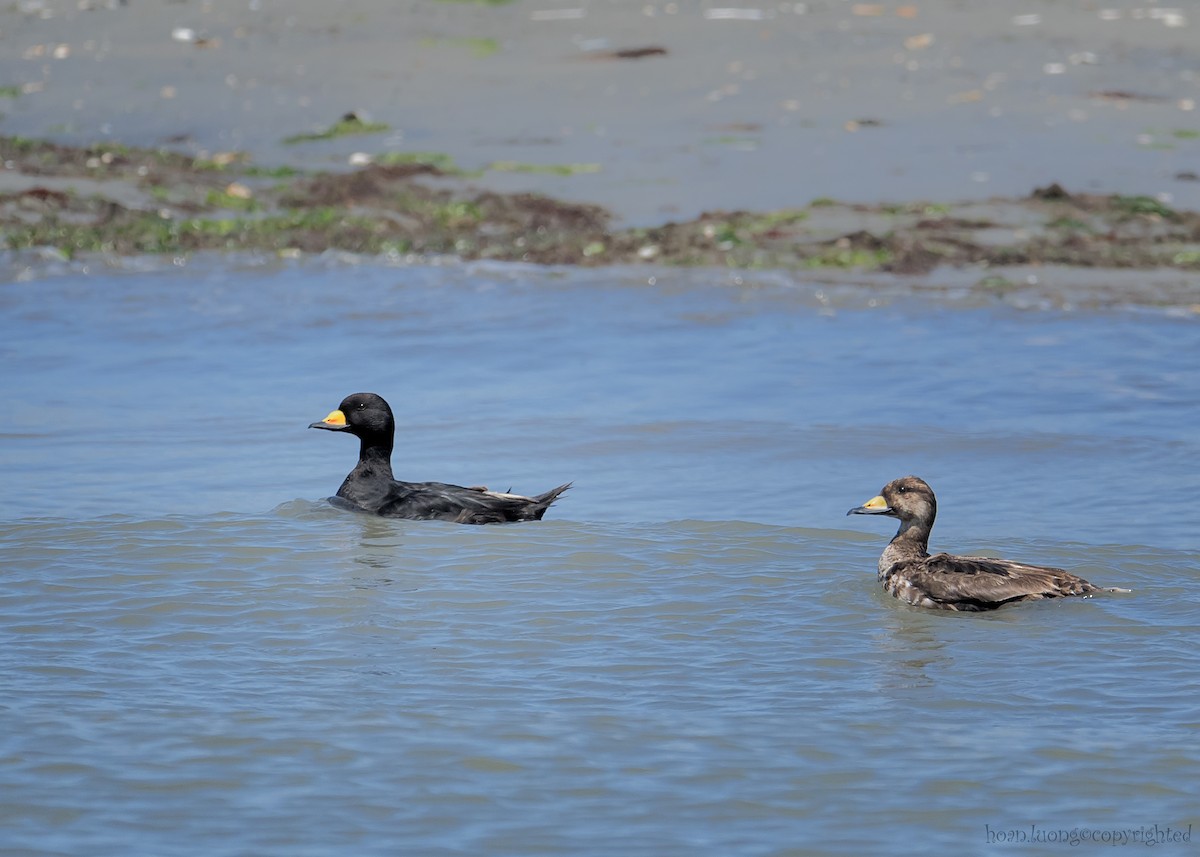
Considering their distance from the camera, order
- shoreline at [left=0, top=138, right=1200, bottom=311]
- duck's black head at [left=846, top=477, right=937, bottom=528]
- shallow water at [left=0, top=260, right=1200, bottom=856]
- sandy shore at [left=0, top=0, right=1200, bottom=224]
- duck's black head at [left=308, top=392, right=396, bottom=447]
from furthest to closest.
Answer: sandy shore at [left=0, top=0, right=1200, bottom=224] → shoreline at [left=0, top=138, right=1200, bottom=311] → duck's black head at [left=308, top=392, right=396, bottom=447] → duck's black head at [left=846, top=477, right=937, bottom=528] → shallow water at [left=0, top=260, right=1200, bottom=856]

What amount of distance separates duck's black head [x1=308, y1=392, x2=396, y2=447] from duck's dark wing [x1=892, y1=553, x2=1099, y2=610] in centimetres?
399

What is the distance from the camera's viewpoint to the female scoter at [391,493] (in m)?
9.88

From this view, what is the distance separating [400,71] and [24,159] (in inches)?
209

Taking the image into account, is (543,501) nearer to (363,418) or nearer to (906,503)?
(363,418)

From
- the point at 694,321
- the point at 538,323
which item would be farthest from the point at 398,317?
the point at 694,321

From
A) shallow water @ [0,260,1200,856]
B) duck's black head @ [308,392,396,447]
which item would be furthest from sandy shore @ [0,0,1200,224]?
duck's black head @ [308,392,396,447]

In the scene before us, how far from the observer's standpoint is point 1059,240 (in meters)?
16.9

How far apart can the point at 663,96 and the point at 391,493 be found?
12468 millimetres

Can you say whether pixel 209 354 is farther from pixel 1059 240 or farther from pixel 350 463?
pixel 1059 240

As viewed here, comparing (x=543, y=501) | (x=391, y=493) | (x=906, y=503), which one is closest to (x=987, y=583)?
(x=906, y=503)

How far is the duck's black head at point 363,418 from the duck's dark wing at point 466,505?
82cm

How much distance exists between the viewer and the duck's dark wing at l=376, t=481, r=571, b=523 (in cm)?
986

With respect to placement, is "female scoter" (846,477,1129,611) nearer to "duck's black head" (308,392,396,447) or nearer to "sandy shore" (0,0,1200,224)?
"duck's black head" (308,392,396,447)

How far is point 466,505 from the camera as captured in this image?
32.4 ft
